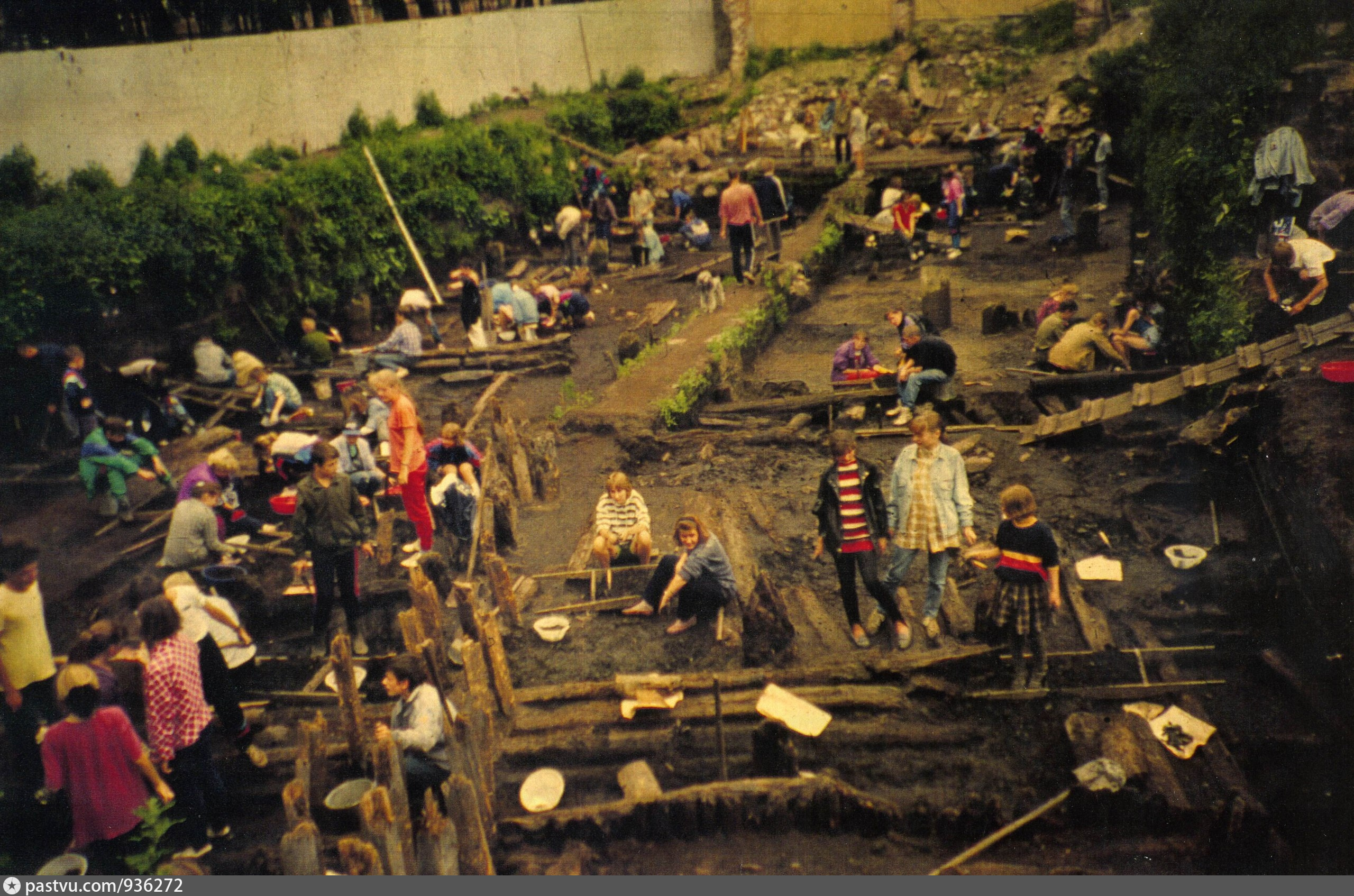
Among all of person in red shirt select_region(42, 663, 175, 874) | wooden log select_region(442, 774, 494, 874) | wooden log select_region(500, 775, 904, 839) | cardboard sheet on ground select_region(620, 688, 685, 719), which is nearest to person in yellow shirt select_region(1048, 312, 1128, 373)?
wooden log select_region(500, 775, 904, 839)

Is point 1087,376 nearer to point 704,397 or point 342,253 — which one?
point 704,397

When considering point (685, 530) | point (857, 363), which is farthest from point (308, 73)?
point (685, 530)

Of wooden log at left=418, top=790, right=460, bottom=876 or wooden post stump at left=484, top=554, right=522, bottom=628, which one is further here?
wooden post stump at left=484, top=554, right=522, bottom=628

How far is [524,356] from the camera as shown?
40.8 feet

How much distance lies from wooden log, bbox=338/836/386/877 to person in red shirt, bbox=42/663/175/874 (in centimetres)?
151

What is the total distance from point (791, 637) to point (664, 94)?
18162 millimetres

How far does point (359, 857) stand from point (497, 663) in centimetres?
156

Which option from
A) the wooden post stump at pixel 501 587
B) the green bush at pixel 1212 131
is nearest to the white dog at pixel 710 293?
the green bush at pixel 1212 131

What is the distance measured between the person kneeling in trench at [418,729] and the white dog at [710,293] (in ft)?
27.3

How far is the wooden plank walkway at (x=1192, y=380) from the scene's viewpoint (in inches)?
265

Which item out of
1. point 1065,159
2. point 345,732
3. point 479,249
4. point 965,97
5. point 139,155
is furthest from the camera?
point 965,97

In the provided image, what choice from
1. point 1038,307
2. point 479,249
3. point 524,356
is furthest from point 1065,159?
point 479,249

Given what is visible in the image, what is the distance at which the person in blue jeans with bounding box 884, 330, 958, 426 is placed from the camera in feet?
28.6

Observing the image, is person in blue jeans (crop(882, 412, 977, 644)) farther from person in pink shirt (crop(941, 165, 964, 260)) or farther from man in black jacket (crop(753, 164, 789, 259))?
man in black jacket (crop(753, 164, 789, 259))
